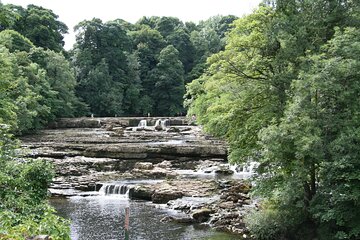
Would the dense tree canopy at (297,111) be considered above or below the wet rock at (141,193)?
above

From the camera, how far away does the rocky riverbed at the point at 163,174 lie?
19031 millimetres

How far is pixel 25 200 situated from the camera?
959cm

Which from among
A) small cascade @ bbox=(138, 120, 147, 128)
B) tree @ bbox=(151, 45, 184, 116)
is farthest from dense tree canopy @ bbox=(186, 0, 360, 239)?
tree @ bbox=(151, 45, 184, 116)

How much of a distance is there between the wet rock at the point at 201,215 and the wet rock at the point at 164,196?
11.5 feet

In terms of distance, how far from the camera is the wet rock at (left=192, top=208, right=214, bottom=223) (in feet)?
58.0

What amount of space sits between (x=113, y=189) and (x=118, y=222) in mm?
6107

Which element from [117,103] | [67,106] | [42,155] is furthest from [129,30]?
[42,155]

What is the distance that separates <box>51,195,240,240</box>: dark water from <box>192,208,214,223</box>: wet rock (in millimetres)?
746

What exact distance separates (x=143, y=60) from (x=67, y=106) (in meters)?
26.4

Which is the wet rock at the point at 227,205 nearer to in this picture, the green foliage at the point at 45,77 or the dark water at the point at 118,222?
the dark water at the point at 118,222

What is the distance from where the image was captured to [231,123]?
56.4 feet

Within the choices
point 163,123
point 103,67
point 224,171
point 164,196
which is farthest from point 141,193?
point 103,67

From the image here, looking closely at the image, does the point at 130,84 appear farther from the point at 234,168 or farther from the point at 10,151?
the point at 10,151

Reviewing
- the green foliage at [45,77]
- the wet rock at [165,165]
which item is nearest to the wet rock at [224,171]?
the wet rock at [165,165]
